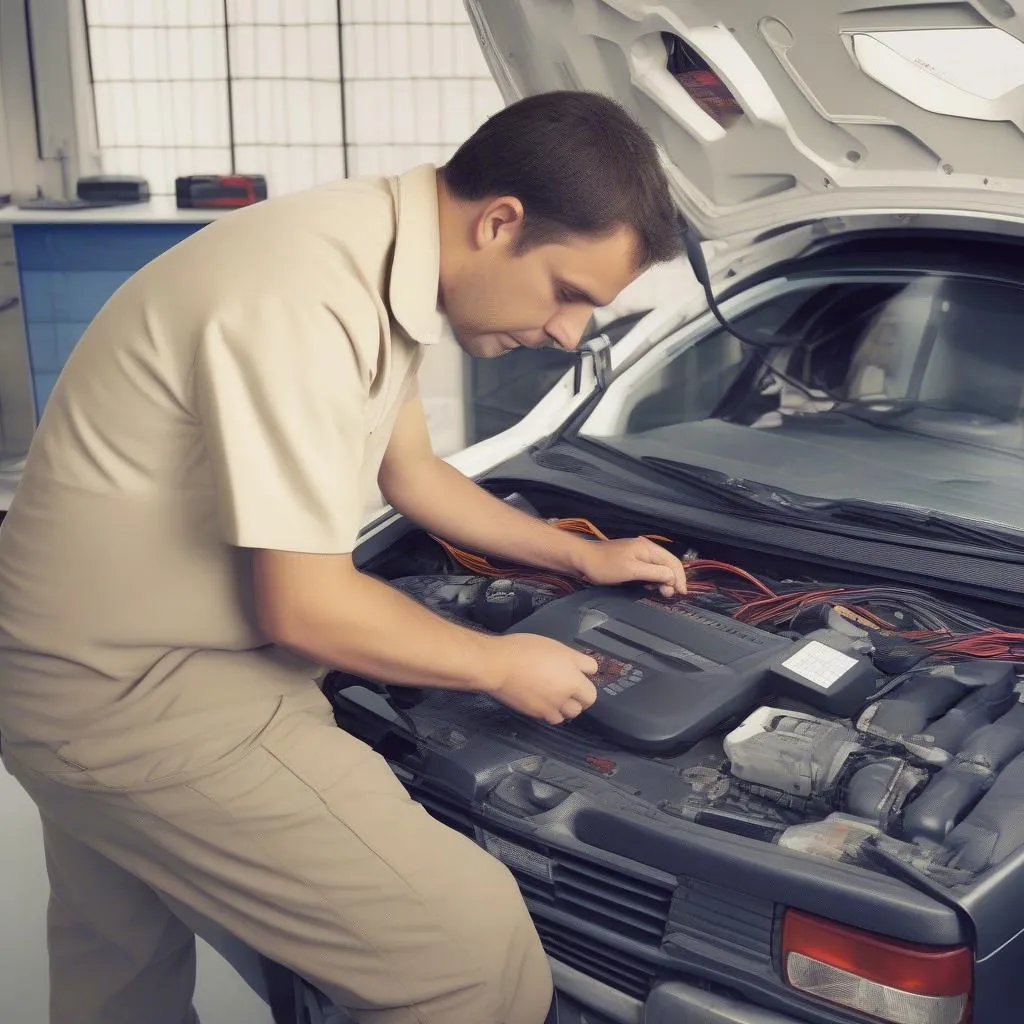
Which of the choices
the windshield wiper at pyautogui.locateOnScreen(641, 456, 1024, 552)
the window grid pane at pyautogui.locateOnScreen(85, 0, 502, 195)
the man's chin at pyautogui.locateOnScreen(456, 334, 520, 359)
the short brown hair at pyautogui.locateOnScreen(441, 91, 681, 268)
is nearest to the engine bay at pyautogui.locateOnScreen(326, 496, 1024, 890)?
the windshield wiper at pyautogui.locateOnScreen(641, 456, 1024, 552)

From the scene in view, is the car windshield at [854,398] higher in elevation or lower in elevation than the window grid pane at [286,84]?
lower

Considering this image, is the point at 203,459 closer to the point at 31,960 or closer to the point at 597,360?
the point at 597,360

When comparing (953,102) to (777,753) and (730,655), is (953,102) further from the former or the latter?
(777,753)

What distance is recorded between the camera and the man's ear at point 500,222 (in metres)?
1.22

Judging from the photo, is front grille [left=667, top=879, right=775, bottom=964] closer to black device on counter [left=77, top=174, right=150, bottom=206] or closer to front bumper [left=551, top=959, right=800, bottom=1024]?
front bumper [left=551, top=959, right=800, bottom=1024]

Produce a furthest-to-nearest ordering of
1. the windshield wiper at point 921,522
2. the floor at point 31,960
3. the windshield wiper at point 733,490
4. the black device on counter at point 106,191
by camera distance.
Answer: the black device on counter at point 106,191
the floor at point 31,960
the windshield wiper at point 733,490
the windshield wiper at point 921,522

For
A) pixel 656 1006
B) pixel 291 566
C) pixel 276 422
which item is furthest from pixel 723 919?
pixel 276 422

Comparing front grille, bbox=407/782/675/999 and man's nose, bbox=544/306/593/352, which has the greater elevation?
man's nose, bbox=544/306/593/352

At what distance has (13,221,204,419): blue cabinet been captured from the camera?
3.85 meters

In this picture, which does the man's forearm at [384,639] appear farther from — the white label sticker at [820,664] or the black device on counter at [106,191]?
the black device on counter at [106,191]

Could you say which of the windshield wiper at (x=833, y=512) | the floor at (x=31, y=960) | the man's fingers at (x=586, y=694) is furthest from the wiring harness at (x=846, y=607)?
the floor at (x=31, y=960)

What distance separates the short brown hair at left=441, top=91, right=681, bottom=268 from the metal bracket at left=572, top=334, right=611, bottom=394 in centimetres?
95

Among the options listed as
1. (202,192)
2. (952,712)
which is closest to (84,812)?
(952,712)

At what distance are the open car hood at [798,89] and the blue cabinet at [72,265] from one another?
2.24 m
